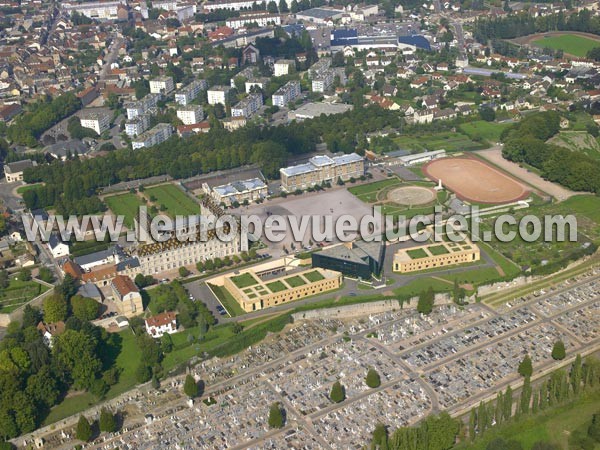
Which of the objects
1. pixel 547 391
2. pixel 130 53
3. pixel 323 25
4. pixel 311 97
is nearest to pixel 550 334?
pixel 547 391

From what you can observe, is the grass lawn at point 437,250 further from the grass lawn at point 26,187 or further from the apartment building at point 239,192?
the grass lawn at point 26,187

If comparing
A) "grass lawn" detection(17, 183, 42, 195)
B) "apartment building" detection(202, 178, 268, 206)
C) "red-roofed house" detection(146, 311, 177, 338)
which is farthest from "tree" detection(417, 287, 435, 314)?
"grass lawn" detection(17, 183, 42, 195)

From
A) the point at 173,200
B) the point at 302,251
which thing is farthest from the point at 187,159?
the point at 302,251

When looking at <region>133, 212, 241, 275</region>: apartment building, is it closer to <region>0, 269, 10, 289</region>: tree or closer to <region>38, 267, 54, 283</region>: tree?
<region>38, 267, 54, 283</region>: tree

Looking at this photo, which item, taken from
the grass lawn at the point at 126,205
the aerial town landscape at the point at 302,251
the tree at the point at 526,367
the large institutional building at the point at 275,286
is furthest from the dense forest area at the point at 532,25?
the tree at the point at 526,367

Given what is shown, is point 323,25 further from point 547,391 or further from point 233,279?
point 547,391

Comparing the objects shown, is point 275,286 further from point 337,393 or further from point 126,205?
point 126,205
